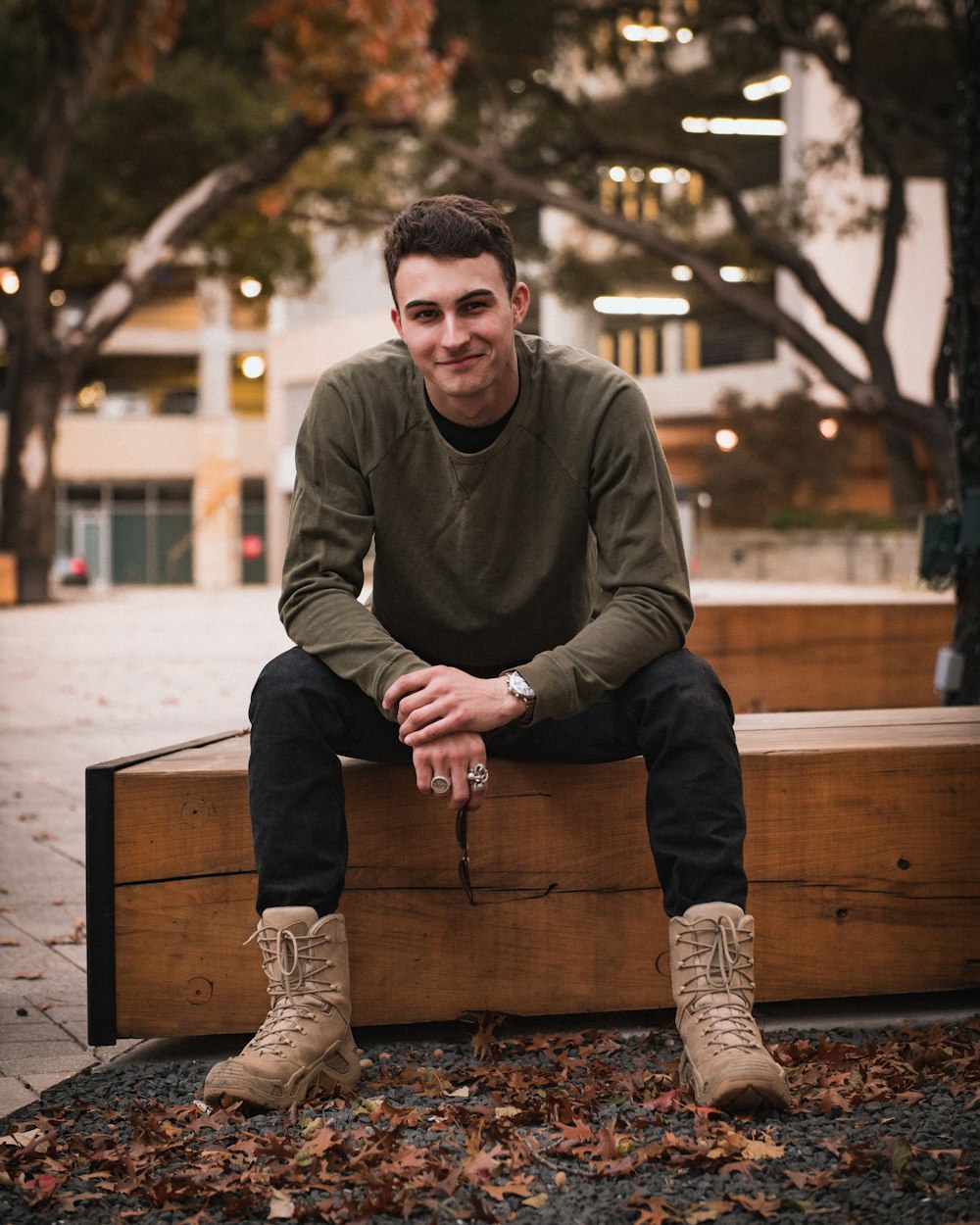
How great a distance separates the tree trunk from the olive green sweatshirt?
66.9 ft

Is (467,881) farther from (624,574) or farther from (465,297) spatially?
(465,297)

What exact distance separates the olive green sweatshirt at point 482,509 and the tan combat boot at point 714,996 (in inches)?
24.3

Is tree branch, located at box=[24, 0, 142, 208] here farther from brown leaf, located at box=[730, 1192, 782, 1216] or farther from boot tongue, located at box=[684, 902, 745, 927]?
brown leaf, located at box=[730, 1192, 782, 1216]

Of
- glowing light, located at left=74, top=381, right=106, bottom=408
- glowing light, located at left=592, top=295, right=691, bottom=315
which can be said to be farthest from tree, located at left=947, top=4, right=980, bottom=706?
glowing light, located at left=74, top=381, right=106, bottom=408

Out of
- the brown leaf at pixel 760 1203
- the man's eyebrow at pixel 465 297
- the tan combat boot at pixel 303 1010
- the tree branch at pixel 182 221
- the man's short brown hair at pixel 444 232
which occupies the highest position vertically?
the tree branch at pixel 182 221

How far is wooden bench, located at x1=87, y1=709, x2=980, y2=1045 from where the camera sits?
10.1 feet

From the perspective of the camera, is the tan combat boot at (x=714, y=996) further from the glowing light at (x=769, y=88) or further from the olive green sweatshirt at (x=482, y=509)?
the glowing light at (x=769, y=88)

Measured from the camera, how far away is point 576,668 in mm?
2859

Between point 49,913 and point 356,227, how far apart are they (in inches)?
885

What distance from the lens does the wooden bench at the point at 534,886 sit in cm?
309

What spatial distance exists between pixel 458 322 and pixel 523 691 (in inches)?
29.4

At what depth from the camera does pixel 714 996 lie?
2.76m

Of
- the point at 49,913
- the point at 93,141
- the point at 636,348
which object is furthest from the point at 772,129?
the point at 49,913

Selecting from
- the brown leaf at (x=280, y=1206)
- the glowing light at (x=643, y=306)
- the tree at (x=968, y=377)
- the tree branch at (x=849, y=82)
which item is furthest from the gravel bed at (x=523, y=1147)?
the glowing light at (x=643, y=306)
